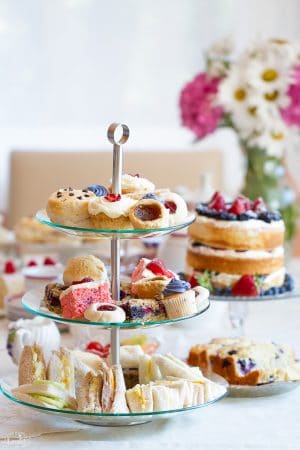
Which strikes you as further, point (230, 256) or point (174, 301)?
point (230, 256)

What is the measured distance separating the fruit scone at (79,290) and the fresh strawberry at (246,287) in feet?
1.56

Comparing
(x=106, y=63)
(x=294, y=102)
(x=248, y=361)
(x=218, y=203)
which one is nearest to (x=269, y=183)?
(x=294, y=102)

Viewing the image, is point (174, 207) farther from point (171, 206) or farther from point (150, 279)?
point (150, 279)

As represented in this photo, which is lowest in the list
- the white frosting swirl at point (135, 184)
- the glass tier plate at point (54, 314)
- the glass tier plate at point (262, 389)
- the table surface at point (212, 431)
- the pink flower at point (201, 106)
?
the table surface at point (212, 431)

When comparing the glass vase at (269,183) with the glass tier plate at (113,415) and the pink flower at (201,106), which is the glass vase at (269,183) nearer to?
the pink flower at (201,106)

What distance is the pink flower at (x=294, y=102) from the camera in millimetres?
2799

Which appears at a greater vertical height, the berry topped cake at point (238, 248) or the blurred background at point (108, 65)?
the blurred background at point (108, 65)

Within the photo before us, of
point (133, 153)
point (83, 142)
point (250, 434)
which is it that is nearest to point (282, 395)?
point (250, 434)

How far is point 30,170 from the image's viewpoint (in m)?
4.00

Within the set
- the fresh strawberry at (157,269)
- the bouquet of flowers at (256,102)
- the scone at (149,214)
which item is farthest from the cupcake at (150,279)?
the bouquet of flowers at (256,102)

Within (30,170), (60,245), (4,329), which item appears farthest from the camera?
(30,170)

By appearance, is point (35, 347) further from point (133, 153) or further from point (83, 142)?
point (83, 142)

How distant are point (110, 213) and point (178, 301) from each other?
0.57 feet

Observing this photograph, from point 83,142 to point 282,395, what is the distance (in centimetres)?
307
